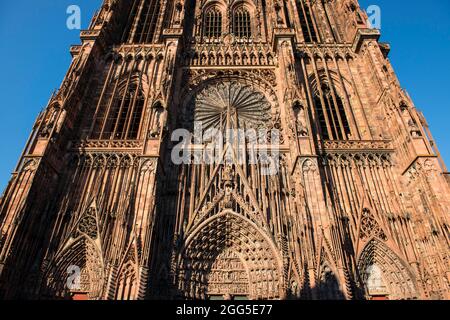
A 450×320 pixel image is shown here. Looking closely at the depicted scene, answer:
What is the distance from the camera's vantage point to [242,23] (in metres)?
26.2

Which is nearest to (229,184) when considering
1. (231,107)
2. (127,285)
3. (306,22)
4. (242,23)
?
(231,107)

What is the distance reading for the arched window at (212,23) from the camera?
82.6ft

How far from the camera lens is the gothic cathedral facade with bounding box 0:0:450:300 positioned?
511 inches

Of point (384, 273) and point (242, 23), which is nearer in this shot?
point (384, 273)

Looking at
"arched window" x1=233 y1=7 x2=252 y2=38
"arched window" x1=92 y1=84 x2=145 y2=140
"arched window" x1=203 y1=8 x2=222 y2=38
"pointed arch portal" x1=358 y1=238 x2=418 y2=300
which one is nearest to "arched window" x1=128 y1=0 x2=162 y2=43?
"arched window" x1=203 y1=8 x2=222 y2=38

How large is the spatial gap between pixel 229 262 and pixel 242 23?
798 inches

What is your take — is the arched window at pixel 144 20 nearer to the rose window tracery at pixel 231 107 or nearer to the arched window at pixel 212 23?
the arched window at pixel 212 23

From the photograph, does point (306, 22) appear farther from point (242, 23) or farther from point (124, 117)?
point (124, 117)

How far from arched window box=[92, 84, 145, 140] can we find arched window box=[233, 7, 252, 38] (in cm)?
1013

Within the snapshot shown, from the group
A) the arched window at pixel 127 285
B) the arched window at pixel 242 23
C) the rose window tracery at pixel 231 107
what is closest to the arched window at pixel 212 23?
the arched window at pixel 242 23

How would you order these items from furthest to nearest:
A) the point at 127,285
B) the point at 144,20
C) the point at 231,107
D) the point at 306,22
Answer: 1. the point at 144,20
2. the point at 306,22
3. the point at 231,107
4. the point at 127,285

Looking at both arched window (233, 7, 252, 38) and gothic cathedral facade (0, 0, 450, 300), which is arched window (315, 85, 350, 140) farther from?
arched window (233, 7, 252, 38)

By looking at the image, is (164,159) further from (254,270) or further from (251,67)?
(251,67)

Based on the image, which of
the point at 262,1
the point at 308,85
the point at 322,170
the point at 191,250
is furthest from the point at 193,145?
the point at 262,1
